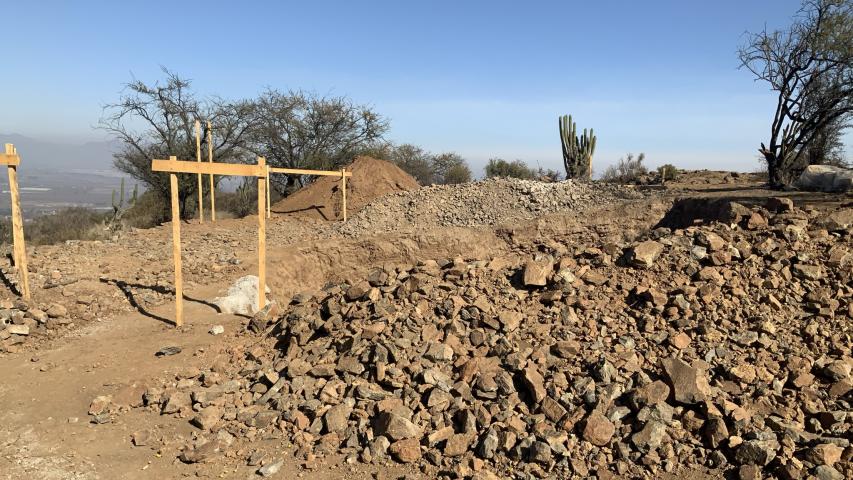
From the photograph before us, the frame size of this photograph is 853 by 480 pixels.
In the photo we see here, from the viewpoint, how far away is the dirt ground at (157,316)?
3754 mm

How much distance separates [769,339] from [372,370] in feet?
10.7

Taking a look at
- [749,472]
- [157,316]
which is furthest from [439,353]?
[157,316]

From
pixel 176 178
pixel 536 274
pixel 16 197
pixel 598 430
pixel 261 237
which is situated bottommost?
pixel 598 430

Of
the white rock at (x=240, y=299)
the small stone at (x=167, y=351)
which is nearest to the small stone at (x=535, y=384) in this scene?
the small stone at (x=167, y=351)

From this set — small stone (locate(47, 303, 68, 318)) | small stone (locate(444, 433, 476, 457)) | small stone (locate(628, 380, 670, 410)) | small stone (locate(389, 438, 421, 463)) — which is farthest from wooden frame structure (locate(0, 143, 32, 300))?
small stone (locate(628, 380, 670, 410))

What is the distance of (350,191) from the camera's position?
16078mm

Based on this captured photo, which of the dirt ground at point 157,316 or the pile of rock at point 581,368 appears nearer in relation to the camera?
the pile of rock at point 581,368

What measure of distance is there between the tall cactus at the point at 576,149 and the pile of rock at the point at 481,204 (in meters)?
4.93

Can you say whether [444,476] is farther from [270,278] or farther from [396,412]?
[270,278]

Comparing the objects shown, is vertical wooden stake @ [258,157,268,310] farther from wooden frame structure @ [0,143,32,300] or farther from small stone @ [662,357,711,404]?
small stone @ [662,357,711,404]

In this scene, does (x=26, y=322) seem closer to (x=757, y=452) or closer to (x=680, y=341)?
(x=680, y=341)

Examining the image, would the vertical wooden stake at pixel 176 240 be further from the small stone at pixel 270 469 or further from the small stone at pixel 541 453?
the small stone at pixel 541 453

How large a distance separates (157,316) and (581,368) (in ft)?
18.2

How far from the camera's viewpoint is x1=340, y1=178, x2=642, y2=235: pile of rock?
12.9 meters
